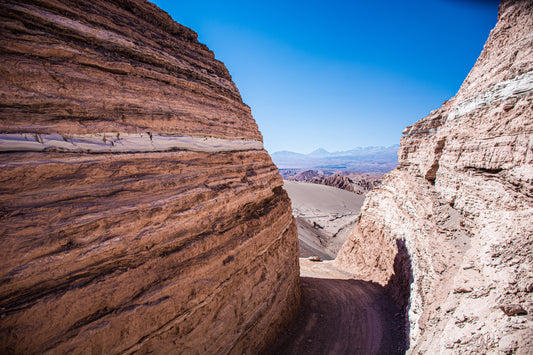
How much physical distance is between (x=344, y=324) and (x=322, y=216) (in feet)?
90.9

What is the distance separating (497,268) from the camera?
3.71m

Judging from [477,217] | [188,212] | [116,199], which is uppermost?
[116,199]

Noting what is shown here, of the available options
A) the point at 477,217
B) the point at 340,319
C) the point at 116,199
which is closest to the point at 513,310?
the point at 477,217

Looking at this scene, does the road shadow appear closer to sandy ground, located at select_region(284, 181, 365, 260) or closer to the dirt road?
the dirt road

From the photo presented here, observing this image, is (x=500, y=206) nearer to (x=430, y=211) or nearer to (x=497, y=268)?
(x=497, y=268)

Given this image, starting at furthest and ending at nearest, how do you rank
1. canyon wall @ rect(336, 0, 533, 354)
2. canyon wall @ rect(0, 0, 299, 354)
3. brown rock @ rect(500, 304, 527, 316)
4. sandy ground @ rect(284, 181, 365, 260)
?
sandy ground @ rect(284, 181, 365, 260), canyon wall @ rect(336, 0, 533, 354), brown rock @ rect(500, 304, 527, 316), canyon wall @ rect(0, 0, 299, 354)

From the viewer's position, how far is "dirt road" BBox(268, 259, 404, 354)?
5316 mm

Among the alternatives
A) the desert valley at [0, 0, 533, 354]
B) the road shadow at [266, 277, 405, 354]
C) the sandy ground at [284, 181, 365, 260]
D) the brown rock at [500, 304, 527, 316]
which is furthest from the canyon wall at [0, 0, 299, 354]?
the sandy ground at [284, 181, 365, 260]

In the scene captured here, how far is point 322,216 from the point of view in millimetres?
33031

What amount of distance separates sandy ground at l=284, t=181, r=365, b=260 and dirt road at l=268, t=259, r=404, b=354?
8645 mm

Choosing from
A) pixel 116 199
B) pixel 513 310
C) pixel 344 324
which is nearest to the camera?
pixel 513 310

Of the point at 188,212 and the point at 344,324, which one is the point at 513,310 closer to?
the point at 344,324

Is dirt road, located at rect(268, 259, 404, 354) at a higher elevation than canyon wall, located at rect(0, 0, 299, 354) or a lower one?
lower

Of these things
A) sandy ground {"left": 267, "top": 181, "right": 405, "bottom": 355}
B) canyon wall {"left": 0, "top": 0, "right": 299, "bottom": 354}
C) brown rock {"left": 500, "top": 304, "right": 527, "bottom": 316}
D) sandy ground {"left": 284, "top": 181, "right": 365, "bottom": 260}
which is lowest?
sandy ground {"left": 284, "top": 181, "right": 365, "bottom": 260}
